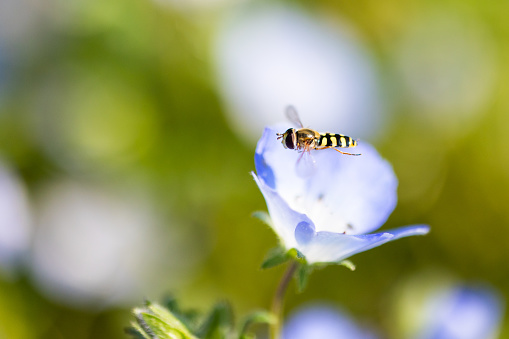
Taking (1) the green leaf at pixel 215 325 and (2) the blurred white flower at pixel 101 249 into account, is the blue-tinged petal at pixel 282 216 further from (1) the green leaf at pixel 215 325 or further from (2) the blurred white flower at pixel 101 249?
(2) the blurred white flower at pixel 101 249

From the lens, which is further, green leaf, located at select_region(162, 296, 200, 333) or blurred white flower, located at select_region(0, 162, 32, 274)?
blurred white flower, located at select_region(0, 162, 32, 274)

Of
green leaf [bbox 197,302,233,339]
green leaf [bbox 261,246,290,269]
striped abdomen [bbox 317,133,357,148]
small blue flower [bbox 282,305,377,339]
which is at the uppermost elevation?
striped abdomen [bbox 317,133,357,148]

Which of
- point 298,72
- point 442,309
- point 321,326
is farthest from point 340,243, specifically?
point 298,72

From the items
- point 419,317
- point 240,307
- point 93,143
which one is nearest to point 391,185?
point 419,317

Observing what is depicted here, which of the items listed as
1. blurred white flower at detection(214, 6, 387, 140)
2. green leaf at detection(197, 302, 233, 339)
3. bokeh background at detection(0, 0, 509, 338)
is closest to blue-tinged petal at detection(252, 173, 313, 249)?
green leaf at detection(197, 302, 233, 339)

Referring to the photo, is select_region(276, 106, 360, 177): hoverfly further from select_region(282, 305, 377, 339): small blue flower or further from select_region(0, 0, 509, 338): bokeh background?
select_region(0, 0, 509, 338): bokeh background

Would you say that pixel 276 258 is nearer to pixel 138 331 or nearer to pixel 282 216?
pixel 282 216

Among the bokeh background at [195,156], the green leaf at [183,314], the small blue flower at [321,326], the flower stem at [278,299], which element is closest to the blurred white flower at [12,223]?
the bokeh background at [195,156]

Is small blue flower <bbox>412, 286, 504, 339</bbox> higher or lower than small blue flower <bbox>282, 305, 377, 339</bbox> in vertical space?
lower
